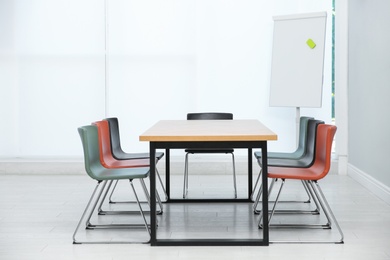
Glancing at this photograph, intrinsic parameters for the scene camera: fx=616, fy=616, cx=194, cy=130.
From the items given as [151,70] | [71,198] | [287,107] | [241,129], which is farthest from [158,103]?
[241,129]

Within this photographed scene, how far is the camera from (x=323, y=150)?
4348 mm

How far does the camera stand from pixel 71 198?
5895 millimetres

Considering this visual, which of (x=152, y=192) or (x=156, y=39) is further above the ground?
(x=156, y=39)

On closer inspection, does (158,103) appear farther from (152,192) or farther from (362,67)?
(152,192)

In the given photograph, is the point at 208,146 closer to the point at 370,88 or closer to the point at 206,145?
the point at 206,145

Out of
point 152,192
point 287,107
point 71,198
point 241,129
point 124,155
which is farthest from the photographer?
point 287,107

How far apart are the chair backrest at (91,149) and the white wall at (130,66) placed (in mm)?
3377

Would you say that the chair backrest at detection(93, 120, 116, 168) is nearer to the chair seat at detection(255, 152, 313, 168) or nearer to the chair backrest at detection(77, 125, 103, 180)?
the chair backrest at detection(77, 125, 103, 180)

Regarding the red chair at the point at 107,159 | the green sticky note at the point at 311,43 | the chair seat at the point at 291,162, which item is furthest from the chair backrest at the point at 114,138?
the green sticky note at the point at 311,43

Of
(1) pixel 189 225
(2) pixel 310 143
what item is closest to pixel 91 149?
(1) pixel 189 225

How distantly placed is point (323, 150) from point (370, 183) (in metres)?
2.03

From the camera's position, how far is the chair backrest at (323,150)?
4.10 meters

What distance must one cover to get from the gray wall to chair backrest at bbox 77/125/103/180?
265 centimetres

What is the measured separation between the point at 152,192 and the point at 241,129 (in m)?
0.88
